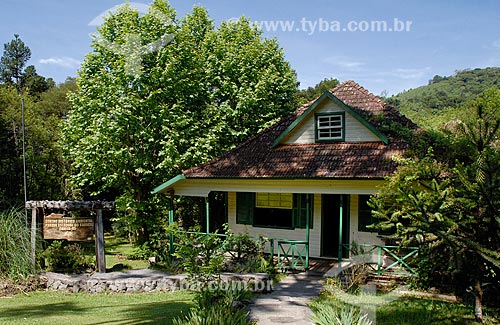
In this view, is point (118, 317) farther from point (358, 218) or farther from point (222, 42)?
point (222, 42)

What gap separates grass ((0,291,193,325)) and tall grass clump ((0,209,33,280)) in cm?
90

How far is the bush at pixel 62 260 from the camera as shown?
12.8 metres

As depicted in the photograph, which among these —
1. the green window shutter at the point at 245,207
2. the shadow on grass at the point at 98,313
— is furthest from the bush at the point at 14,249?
the green window shutter at the point at 245,207

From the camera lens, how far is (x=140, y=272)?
41.8 feet

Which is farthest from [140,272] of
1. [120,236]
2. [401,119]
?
[120,236]

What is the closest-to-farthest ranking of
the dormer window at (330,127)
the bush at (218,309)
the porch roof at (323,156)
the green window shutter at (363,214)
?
the bush at (218,309) → the porch roof at (323,156) → the green window shutter at (363,214) → the dormer window at (330,127)

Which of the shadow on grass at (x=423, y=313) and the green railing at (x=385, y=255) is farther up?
the green railing at (x=385, y=255)

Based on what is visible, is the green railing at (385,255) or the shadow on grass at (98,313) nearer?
the shadow on grass at (98,313)

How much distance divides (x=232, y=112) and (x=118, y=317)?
13312 mm

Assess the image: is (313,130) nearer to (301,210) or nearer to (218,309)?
(301,210)

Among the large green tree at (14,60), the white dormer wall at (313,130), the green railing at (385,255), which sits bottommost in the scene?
the green railing at (385,255)

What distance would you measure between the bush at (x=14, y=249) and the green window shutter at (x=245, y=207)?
6939 mm

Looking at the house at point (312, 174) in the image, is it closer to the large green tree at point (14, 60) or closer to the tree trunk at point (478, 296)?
the tree trunk at point (478, 296)

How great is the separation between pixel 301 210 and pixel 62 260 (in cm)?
790
